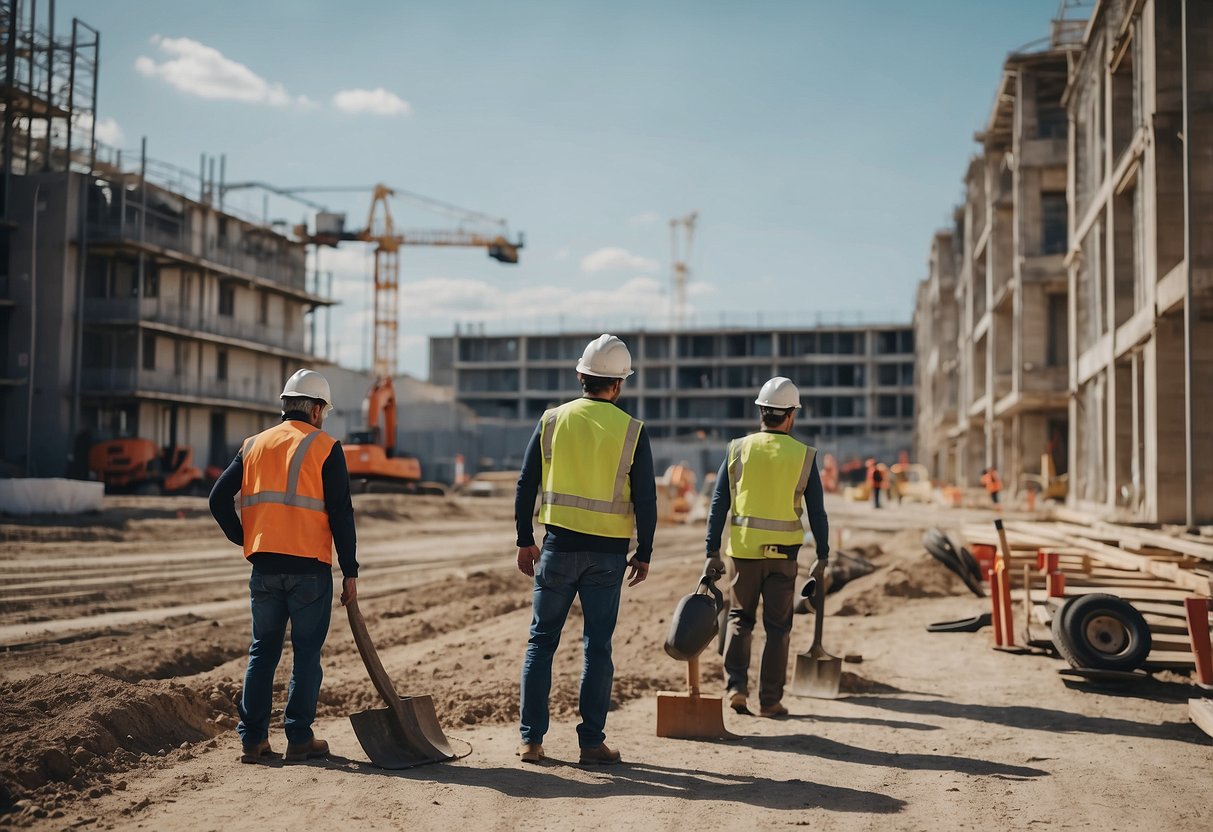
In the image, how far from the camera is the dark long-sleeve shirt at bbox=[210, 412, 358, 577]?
5.19 metres

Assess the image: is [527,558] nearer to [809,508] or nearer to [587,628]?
[587,628]

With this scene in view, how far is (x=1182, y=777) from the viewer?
5.24 meters

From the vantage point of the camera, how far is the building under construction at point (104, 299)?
1475 inches

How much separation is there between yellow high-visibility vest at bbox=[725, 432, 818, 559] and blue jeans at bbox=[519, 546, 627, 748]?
1.60 metres

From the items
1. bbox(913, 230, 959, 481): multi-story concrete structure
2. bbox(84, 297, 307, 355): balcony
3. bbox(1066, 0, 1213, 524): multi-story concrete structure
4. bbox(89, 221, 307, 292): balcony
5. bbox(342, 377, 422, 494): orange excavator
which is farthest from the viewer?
bbox(913, 230, 959, 481): multi-story concrete structure

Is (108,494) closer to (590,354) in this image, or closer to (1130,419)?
(1130,419)

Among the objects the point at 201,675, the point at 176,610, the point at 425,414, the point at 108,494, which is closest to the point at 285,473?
the point at 201,675

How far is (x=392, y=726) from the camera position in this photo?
538cm

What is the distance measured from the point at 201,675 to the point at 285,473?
3.14 m

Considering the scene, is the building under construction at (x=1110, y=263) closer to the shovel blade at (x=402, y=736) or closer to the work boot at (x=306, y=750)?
the shovel blade at (x=402, y=736)

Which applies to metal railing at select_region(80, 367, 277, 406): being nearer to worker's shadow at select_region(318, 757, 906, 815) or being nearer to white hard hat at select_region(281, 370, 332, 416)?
white hard hat at select_region(281, 370, 332, 416)

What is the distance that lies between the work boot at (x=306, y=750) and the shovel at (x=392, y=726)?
0.17 meters

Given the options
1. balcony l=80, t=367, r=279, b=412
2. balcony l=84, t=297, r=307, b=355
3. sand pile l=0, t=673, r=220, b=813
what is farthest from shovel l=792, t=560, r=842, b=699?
balcony l=84, t=297, r=307, b=355

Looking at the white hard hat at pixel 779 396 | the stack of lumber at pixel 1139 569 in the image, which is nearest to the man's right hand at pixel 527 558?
the white hard hat at pixel 779 396
